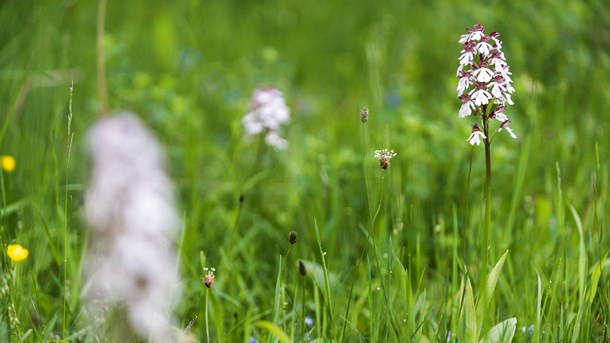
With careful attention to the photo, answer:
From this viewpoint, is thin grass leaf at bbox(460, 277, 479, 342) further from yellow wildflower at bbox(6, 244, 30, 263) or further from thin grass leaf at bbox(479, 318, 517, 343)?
yellow wildflower at bbox(6, 244, 30, 263)

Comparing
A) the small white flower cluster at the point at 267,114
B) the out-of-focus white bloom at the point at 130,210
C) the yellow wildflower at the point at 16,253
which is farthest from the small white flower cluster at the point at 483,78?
the small white flower cluster at the point at 267,114

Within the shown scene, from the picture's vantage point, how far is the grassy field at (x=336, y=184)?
1.94 m

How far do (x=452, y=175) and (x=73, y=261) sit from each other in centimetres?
154

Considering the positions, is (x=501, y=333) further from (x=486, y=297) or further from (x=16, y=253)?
(x=16, y=253)

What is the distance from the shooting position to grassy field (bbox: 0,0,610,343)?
194 cm

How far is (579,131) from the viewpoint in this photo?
346 cm

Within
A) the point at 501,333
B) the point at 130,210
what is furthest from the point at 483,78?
the point at 130,210

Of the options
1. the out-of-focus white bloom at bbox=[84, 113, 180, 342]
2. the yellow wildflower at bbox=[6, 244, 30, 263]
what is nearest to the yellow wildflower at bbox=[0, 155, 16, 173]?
the yellow wildflower at bbox=[6, 244, 30, 263]

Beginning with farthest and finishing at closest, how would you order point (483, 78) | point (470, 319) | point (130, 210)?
point (470, 319) < point (483, 78) < point (130, 210)

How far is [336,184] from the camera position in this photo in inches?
117

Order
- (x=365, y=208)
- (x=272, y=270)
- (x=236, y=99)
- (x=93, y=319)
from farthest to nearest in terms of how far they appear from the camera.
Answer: (x=236, y=99) < (x=365, y=208) < (x=272, y=270) < (x=93, y=319)

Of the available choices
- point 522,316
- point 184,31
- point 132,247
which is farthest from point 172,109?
point 132,247

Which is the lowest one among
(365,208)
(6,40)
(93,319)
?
(93,319)

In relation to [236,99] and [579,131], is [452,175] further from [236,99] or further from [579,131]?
[236,99]
